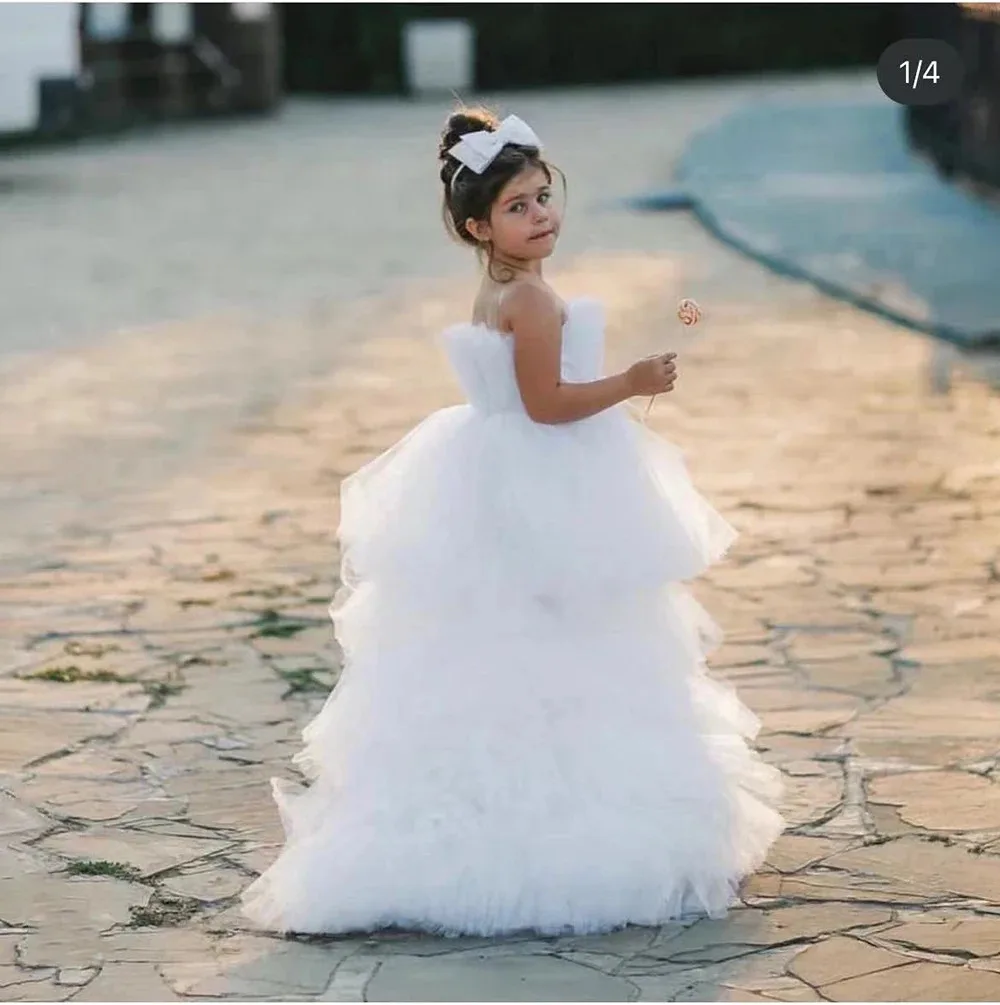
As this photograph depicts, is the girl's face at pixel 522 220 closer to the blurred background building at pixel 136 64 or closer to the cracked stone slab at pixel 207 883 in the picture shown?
the cracked stone slab at pixel 207 883

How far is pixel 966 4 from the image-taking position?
541 inches

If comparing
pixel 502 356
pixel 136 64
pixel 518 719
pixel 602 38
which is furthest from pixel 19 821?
pixel 602 38

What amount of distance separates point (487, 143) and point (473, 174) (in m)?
0.06

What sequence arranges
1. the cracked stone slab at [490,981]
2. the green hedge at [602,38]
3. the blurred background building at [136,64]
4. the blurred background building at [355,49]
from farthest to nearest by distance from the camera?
the green hedge at [602,38] → the blurred background building at [355,49] → the blurred background building at [136,64] → the cracked stone slab at [490,981]

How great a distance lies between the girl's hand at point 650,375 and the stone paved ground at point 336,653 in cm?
96

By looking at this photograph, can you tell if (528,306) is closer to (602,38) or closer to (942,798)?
(942,798)

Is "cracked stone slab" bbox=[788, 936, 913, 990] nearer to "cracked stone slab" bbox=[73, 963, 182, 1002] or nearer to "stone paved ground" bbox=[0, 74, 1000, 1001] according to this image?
"stone paved ground" bbox=[0, 74, 1000, 1001]

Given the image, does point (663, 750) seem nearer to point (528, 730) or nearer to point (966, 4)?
point (528, 730)

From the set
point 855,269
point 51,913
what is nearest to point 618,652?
point 51,913

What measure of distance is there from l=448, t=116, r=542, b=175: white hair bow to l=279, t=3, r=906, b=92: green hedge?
73.6ft

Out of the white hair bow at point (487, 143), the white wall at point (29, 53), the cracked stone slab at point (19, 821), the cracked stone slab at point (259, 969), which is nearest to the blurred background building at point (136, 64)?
the white wall at point (29, 53)

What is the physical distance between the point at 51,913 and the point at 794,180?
12.4 m

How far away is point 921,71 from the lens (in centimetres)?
1548

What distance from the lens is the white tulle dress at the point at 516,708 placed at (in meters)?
3.61
